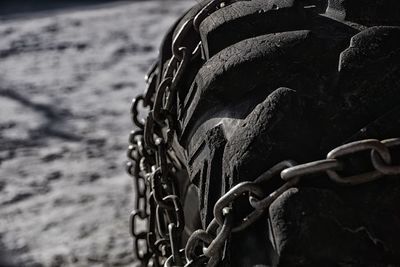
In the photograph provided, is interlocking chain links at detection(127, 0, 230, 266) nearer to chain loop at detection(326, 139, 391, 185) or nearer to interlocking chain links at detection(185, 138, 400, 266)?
interlocking chain links at detection(185, 138, 400, 266)

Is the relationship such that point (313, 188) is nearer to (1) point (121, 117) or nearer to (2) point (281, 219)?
(2) point (281, 219)

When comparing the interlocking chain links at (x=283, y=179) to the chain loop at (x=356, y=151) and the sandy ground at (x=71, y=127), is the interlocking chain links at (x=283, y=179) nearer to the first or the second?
the chain loop at (x=356, y=151)

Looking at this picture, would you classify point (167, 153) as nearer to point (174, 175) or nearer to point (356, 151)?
point (174, 175)

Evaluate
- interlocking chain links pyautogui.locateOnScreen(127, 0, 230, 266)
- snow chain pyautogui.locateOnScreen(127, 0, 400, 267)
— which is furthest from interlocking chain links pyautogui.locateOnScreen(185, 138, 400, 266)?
interlocking chain links pyautogui.locateOnScreen(127, 0, 230, 266)

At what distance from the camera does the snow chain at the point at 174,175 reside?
1031 millimetres

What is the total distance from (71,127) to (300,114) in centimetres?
209

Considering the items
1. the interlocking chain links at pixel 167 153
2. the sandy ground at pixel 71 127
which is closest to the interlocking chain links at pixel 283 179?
the interlocking chain links at pixel 167 153

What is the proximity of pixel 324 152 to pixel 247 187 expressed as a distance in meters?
0.12

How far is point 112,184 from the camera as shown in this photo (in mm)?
2602

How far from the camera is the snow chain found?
1031mm

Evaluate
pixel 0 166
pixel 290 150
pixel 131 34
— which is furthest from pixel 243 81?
pixel 131 34

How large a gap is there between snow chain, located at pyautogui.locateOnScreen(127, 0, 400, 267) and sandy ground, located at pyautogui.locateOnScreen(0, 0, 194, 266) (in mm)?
486

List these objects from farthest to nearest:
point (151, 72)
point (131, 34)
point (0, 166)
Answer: point (131, 34) < point (0, 166) < point (151, 72)

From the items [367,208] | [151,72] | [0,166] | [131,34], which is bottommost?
[131,34]
